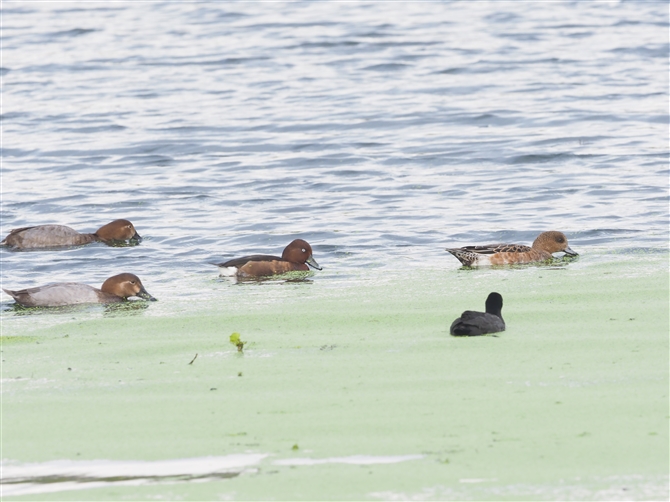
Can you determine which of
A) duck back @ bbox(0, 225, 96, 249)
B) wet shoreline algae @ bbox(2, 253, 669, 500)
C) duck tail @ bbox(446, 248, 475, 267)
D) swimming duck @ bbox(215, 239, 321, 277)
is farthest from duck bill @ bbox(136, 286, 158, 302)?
duck back @ bbox(0, 225, 96, 249)

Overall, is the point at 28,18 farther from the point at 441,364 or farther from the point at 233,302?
the point at 441,364

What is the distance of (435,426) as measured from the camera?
602 centimetres

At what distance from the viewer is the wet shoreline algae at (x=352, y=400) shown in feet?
17.8

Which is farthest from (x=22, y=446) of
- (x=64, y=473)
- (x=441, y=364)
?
(x=441, y=364)

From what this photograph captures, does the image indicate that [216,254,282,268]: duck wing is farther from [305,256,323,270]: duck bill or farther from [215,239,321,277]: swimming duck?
[305,256,323,270]: duck bill

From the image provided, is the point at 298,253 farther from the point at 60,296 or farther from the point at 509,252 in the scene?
the point at 60,296

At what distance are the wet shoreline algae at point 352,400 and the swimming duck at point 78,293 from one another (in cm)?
42

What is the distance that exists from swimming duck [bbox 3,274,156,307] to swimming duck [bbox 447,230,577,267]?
2.96 metres

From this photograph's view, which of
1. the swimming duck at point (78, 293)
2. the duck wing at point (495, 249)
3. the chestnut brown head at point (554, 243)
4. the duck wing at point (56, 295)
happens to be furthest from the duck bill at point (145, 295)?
the chestnut brown head at point (554, 243)

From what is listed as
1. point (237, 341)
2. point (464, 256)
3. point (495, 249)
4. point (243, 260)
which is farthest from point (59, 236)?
point (237, 341)

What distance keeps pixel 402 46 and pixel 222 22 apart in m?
7.01

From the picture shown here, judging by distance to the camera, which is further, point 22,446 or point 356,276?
point 356,276

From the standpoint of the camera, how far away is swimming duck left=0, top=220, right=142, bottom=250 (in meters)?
13.1

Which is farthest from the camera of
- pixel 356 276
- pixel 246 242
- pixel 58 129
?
pixel 58 129
